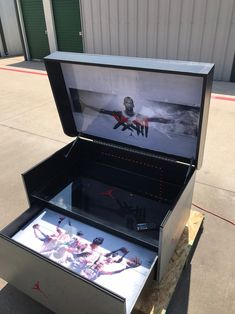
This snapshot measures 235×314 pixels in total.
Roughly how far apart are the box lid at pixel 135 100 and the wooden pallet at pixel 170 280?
2.28 ft

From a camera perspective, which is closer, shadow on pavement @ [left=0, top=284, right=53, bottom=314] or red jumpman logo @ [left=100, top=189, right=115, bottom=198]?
shadow on pavement @ [left=0, top=284, right=53, bottom=314]

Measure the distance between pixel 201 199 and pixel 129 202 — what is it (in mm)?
1072

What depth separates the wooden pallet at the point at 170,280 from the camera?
5.65 ft

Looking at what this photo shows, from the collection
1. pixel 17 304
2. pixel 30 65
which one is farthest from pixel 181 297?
pixel 30 65

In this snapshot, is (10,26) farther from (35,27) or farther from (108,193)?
(108,193)

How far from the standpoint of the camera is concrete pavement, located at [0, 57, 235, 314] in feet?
6.53

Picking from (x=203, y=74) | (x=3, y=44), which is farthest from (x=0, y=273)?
(x=3, y=44)

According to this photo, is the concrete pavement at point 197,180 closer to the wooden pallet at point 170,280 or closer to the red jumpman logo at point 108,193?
the wooden pallet at point 170,280

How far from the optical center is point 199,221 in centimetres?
243

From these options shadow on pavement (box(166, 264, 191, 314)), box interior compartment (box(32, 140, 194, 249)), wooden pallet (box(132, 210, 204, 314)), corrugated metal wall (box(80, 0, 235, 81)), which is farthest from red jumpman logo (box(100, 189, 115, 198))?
corrugated metal wall (box(80, 0, 235, 81))

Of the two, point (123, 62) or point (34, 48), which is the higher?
point (123, 62)

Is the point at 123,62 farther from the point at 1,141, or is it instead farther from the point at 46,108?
the point at 46,108

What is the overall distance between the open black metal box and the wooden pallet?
14 cm

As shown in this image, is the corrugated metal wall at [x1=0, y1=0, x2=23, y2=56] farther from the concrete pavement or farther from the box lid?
the box lid
